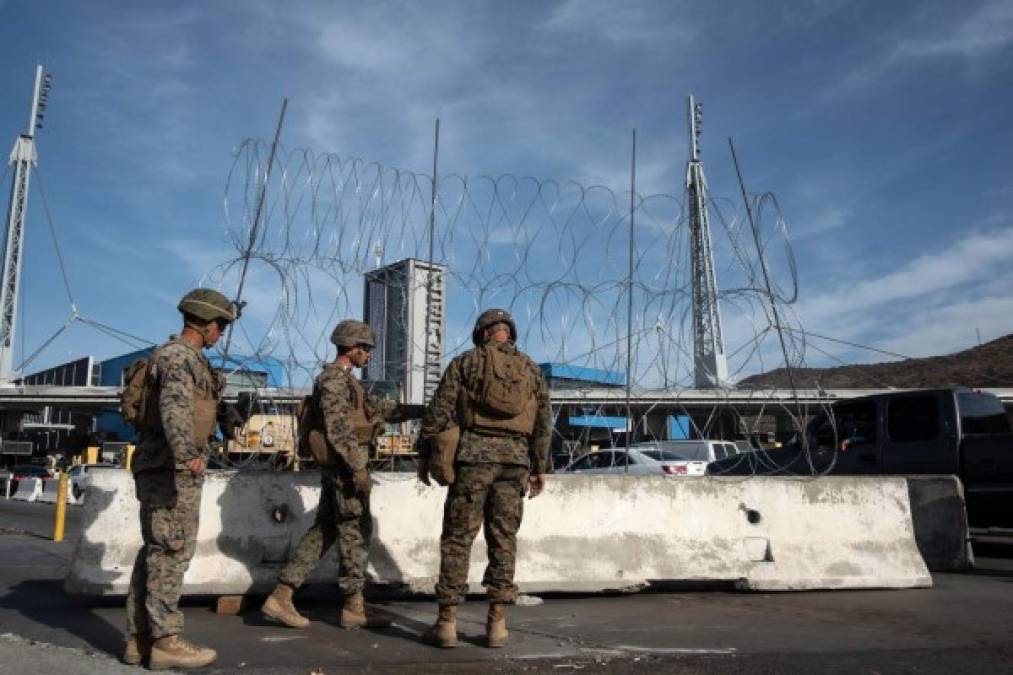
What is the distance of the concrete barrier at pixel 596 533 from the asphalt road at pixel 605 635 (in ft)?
0.54

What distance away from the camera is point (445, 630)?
371 centimetres

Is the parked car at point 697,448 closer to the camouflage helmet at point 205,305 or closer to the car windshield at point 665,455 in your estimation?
the car windshield at point 665,455

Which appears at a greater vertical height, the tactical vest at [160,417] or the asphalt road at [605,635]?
the tactical vest at [160,417]

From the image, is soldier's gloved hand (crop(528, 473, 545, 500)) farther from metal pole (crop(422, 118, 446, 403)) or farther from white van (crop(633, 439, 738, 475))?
white van (crop(633, 439, 738, 475))

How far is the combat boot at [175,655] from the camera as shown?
327cm

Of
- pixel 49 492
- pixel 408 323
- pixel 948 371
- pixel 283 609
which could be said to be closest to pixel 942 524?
pixel 408 323

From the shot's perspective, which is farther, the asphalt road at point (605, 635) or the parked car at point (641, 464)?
the parked car at point (641, 464)

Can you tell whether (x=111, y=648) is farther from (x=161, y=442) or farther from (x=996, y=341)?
(x=996, y=341)

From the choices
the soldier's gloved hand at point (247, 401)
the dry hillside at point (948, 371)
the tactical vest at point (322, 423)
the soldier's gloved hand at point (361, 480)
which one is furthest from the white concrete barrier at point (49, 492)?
the dry hillside at point (948, 371)

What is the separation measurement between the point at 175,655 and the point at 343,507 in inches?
43.5

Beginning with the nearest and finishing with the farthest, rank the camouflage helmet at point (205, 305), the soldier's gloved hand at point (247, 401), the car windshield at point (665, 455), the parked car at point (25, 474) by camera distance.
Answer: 1. the camouflage helmet at point (205, 305)
2. the soldier's gloved hand at point (247, 401)
3. the car windshield at point (665, 455)
4. the parked car at point (25, 474)

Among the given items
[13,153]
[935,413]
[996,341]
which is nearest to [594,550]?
[935,413]

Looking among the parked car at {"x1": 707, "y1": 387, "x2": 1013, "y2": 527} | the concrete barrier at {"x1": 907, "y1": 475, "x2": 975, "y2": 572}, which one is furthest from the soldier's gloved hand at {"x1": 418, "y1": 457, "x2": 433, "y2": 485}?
the concrete barrier at {"x1": 907, "y1": 475, "x2": 975, "y2": 572}

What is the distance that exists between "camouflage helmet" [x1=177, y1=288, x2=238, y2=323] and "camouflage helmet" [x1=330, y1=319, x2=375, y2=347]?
77 cm
